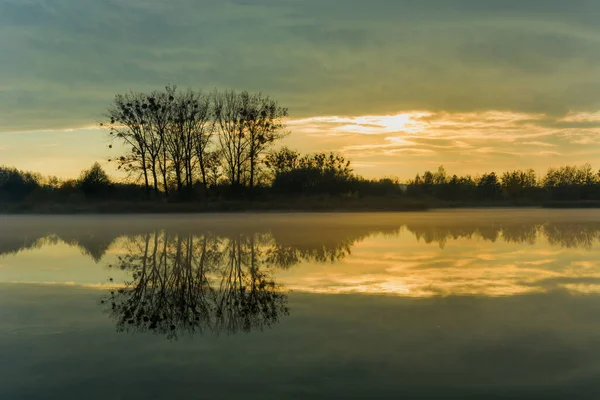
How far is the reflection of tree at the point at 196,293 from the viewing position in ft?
23.6

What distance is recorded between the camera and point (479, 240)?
750 inches

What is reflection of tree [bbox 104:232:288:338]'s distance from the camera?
720cm

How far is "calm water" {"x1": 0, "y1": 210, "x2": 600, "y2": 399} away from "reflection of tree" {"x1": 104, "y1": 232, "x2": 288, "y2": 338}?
4cm

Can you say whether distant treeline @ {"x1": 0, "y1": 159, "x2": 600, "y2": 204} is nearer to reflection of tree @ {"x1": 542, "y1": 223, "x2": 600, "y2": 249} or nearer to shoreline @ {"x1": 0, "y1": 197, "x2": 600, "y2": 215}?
shoreline @ {"x1": 0, "y1": 197, "x2": 600, "y2": 215}

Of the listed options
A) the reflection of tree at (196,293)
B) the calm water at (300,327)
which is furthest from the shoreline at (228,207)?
the calm water at (300,327)

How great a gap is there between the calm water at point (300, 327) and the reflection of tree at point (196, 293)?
38mm

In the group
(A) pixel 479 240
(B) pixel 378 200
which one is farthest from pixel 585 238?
(B) pixel 378 200

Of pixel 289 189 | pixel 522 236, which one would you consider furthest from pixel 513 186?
pixel 522 236

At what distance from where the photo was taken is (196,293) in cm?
912

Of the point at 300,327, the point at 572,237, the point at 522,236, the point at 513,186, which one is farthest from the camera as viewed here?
the point at 513,186

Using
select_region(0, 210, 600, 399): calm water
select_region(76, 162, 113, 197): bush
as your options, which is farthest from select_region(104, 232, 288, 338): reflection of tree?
select_region(76, 162, 113, 197): bush

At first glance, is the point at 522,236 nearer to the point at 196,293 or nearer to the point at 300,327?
the point at 196,293

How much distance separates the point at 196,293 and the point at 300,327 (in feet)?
9.17

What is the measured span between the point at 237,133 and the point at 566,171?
6501 cm
